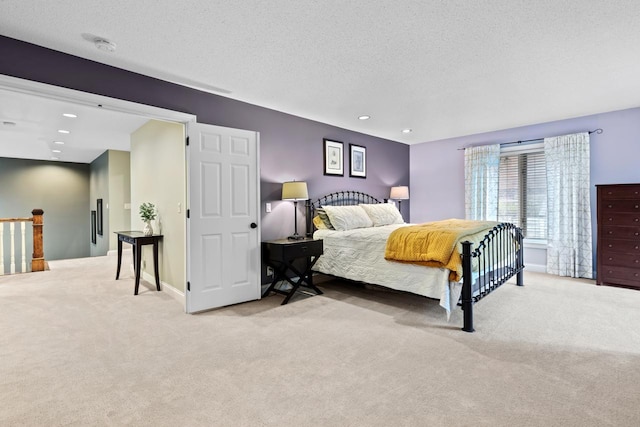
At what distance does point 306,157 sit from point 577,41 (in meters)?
3.21

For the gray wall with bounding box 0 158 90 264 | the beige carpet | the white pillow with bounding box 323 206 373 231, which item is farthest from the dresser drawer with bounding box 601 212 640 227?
the gray wall with bounding box 0 158 90 264

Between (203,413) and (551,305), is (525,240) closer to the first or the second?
(551,305)

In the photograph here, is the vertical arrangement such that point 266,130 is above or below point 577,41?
below

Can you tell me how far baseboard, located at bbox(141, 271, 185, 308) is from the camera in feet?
12.6

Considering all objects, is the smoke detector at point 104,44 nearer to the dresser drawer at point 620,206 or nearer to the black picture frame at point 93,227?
the dresser drawer at point 620,206

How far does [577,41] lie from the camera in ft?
8.50

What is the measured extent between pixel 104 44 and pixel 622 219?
238 inches

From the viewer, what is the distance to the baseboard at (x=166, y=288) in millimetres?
3840

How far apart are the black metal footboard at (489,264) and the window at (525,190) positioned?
143 cm

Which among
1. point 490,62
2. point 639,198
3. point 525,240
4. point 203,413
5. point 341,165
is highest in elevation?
point 490,62

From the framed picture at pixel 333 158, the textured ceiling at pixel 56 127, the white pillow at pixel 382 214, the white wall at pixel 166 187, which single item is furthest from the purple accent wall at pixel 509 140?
the textured ceiling at pixel 56 127

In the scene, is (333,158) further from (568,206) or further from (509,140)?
(568,206)

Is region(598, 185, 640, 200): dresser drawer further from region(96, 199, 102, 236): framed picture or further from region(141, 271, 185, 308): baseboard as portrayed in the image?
region(96, 199, 102, 236): framed picture

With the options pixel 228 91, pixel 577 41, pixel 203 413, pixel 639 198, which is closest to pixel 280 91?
pixel 228 91
